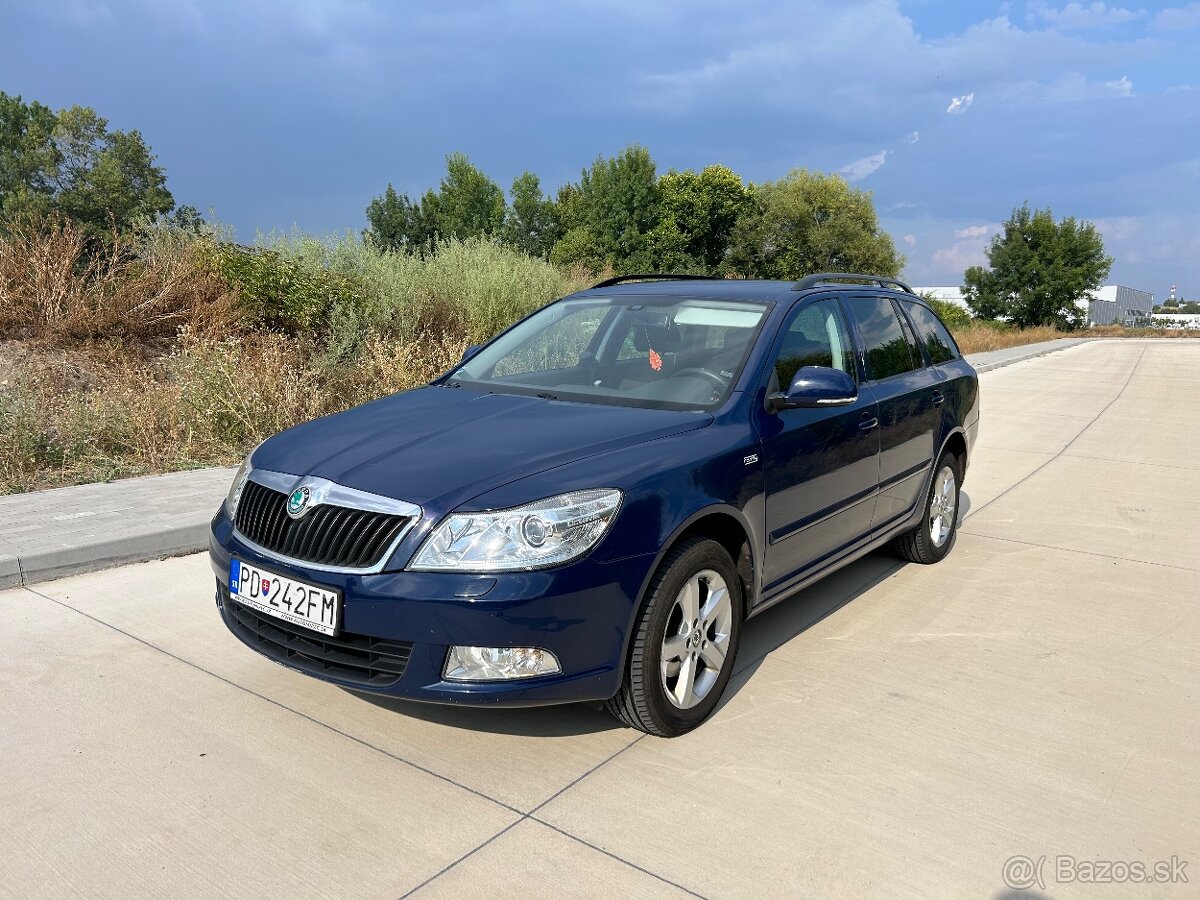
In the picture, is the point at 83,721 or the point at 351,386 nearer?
the point at 83,721

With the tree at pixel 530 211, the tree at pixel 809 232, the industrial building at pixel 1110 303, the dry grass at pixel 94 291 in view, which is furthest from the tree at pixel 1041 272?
the dry grass at pixel 94 291

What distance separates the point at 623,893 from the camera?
2.47 m

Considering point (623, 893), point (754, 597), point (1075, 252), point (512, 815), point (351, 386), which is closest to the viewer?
point (623, 893)

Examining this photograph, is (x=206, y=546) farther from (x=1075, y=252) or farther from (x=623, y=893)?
(x=1075, y=252)

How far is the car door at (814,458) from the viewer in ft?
12.5

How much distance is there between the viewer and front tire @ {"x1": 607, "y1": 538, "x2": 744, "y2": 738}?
10.2 feet

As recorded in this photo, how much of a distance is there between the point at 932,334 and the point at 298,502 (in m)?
4.18

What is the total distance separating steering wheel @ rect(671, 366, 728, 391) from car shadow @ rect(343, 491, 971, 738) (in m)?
1.24

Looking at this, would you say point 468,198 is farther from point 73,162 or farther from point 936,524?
point 936,524

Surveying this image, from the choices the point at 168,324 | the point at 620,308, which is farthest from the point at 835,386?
the point at 168,324

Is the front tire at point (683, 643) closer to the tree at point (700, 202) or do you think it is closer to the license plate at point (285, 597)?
the license plate at point (285, 597)

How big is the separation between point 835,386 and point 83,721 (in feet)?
10.6

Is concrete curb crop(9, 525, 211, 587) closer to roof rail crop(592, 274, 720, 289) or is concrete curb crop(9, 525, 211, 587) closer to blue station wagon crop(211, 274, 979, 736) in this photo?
blue station wagon crop(211, 274, 979, 736)

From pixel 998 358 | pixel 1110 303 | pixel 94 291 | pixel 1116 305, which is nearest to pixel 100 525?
pixel 94 291
